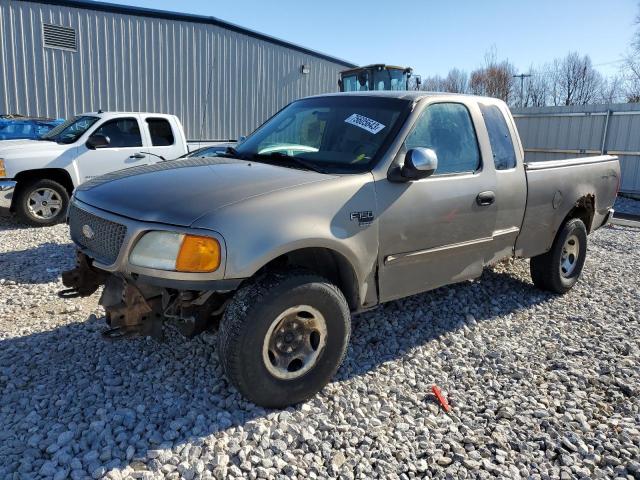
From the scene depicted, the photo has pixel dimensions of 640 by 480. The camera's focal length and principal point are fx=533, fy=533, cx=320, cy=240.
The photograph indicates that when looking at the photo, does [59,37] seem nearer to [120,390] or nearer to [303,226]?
[120,390]

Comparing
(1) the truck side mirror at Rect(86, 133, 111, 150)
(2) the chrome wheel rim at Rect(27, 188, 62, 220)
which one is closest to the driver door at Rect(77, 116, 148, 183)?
(1) the truck side mirror at Rect(86, 133, 111, 150)

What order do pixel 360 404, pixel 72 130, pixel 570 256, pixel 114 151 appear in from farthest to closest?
pixel 72 130
pixel 114 151
pixel 570 256
pixel 360 404

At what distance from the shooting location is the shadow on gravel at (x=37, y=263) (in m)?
5.66

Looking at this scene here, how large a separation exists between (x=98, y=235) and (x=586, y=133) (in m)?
16.2

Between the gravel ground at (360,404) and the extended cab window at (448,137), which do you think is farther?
the extended cab window at (448,137)

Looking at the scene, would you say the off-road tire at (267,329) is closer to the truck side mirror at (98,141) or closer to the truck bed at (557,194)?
the truck bed at (557,194)

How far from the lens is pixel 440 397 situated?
11.4 ft

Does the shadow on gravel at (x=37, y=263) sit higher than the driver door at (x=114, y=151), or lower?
lower

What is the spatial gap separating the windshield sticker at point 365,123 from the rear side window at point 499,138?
3.96ft

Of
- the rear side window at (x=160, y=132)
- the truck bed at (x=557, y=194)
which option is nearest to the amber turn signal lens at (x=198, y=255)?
the truck bed at (x=557, y=194)

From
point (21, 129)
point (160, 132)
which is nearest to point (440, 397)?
point (160, 132)

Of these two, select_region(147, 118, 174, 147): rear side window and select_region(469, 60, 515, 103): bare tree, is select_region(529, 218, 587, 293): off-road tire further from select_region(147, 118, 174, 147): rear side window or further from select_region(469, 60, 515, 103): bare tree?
select_region(469, 60, 515, 103): bare tree

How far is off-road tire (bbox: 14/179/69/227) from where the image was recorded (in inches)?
320

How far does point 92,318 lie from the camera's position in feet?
14.7
